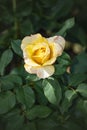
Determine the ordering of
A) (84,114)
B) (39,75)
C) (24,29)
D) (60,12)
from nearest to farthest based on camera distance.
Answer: (39,75) < (84,114) < (24,29) < (60,12)

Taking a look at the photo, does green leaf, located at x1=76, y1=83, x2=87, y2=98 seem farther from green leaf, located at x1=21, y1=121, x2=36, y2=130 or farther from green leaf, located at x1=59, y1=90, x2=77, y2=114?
green leaf, located at x1=21, y1=121, x2=36, y2=130

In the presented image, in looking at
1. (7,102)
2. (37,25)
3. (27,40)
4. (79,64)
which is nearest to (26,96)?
(7,102)

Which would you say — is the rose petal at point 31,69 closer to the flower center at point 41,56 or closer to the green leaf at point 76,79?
the flower center at point 41,56

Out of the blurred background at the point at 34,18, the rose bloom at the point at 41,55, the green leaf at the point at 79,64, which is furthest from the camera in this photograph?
the blurred background at the point at 34,18

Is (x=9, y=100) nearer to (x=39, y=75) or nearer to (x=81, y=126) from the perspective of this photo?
(x=39, y=75)

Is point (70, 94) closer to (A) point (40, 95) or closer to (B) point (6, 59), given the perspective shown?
(A) point (40, 95)

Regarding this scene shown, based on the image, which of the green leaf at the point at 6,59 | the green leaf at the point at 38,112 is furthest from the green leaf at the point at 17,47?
the green leaf at the point at 38,112

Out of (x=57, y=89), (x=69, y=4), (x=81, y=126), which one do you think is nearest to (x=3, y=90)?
(x=57, y=89)
